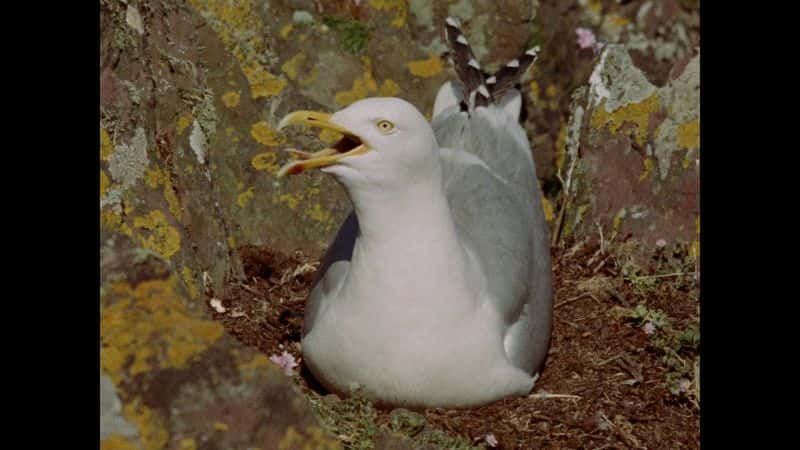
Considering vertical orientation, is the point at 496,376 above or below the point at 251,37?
below

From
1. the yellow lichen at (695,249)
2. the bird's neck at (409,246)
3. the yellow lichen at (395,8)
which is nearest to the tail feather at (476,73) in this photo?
the yellow lichen at (395,8)

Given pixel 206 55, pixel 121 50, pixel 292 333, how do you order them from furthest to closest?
pixel 206 55 < pixel 292 333 < pixel 121 50

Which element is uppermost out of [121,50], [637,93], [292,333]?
[121,50]

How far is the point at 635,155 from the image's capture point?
6598 millimetres

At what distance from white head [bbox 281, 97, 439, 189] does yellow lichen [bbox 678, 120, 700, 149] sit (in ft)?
7.68

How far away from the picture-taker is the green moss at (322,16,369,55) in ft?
22.7

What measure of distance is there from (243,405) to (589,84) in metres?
4.10

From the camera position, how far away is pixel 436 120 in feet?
21.2

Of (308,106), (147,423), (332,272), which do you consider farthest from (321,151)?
(308,106)

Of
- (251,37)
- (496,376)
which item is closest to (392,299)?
(496,376)

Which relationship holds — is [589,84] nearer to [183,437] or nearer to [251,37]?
[251,37]

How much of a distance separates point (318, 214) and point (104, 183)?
1854 millimetres

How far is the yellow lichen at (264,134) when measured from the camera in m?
6.45

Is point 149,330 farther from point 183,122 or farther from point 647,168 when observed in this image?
point 647,168
